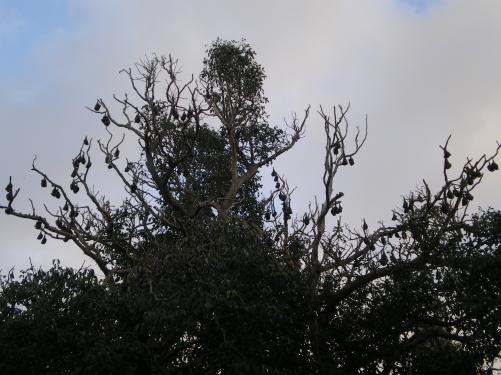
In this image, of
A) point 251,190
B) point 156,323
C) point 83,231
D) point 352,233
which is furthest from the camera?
point 251,190

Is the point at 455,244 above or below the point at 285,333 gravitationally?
above

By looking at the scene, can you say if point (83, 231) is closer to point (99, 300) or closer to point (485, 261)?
point (99, 300)

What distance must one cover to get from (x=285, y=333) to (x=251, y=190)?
12379 millimetres

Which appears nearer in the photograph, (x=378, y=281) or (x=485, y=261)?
(x=485, y=261)

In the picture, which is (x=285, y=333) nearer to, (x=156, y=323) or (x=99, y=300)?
(x=156, y=323)

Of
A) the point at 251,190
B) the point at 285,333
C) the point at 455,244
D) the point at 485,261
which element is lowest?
the point at 285,333

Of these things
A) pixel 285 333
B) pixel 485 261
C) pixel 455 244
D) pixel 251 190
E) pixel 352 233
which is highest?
pixel 251 190

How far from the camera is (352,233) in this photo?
15.4 m

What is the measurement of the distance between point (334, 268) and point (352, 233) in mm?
1292

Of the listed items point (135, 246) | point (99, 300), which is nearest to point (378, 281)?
point (99, 300)

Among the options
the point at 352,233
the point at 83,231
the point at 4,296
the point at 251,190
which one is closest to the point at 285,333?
the point at 352,233

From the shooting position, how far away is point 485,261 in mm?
12203

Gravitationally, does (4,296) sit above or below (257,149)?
below

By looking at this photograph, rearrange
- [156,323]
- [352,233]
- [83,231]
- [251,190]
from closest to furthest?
[156,323]
[352,233]
[83,231]
[251,190]
